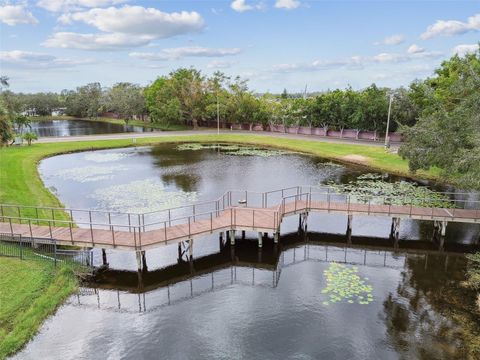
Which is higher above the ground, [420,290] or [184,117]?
[184,117]

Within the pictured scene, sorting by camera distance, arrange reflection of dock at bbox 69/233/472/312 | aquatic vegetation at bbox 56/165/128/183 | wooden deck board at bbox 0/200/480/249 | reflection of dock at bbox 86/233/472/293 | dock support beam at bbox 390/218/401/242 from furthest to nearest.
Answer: aquatic vegetation at bbox 56/165/128/183 → dock support beam at bbox 390/218/401/242 → wooden deck board at bbox 0/200/480/249 → reflection of dock at bbox 86/233/472/293 → reflection of dock at bbox 69/233/472/312

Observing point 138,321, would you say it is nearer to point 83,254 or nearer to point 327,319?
point 83,254

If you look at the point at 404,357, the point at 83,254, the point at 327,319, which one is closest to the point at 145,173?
the point at 83,254

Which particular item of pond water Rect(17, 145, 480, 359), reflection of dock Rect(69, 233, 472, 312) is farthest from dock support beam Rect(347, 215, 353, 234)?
reflection of dock Rect(69, 233, 472, 312)

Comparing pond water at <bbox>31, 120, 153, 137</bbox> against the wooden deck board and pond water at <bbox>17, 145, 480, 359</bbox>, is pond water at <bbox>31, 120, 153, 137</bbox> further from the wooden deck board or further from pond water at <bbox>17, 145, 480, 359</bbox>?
the wooden deck board

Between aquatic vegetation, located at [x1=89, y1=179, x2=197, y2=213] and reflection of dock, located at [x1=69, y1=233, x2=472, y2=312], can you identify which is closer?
reflection of dock, located at [x1=69, y1=233, x2=472, y2=312]

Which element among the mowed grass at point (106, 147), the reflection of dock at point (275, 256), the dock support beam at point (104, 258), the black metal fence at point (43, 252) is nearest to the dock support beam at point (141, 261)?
the reflection of dock at point (275, 256)

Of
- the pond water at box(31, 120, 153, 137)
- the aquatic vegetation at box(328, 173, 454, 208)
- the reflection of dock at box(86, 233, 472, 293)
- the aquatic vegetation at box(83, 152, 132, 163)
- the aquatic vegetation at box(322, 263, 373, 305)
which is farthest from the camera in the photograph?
the pond water at box(31, 120, 153, 137)
